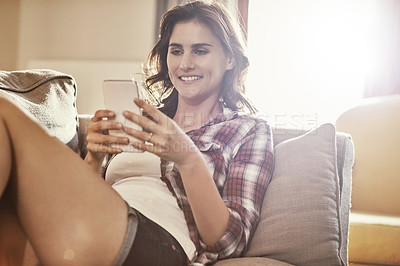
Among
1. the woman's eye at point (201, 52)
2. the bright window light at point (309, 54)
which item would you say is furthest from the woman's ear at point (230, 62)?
the bright window light at point (309, 54)

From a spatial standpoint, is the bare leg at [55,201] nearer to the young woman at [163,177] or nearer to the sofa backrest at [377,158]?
the young woman at [163,177]

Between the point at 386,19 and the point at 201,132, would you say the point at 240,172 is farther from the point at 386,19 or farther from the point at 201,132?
the point at 386,19

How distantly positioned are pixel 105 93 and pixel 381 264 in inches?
50.9

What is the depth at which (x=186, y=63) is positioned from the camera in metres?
1.57

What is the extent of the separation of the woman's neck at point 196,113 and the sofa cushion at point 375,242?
0.70 meters

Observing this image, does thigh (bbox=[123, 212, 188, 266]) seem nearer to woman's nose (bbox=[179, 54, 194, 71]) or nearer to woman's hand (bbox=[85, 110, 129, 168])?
woman's hand (bbox=[85, 110, 129, 168])

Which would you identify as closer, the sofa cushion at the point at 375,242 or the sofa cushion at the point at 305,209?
the sofa cushion at the point at 305,209

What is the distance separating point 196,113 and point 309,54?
1873 millimetres

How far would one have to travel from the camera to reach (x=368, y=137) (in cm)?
234

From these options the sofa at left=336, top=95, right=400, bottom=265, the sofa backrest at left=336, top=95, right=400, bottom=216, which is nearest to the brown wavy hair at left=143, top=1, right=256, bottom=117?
the sofa at left=336, top=95, right=400, bottom=265

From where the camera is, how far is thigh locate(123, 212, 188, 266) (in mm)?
978

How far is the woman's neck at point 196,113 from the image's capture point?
1.61 metres

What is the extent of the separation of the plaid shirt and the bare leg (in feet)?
0.90

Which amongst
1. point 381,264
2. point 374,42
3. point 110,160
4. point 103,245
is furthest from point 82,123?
point 374,42
